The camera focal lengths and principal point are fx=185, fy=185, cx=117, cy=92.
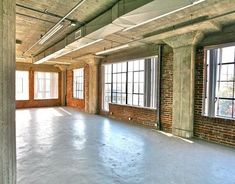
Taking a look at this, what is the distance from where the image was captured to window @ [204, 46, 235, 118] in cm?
470

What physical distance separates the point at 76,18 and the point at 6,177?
3830 millimetres

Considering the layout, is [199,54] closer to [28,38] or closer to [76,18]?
[76,18]

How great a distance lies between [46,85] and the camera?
13250 millimetres

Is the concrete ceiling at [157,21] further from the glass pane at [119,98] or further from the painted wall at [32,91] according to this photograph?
the painted wall at [32,91]

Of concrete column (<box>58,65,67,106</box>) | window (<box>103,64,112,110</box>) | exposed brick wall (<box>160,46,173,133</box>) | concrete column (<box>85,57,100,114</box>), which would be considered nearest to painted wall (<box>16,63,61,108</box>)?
concrete column (<box>58,65,67,106</box>)

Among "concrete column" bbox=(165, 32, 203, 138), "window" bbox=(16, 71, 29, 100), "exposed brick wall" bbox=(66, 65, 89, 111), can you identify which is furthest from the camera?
"window" bbox=(16, 71, 29, 100)

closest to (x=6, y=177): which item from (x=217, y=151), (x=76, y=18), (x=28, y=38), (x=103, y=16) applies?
(x=103, y=16)

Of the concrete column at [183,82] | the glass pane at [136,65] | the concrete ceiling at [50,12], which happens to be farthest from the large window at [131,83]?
the concrete ceiling at [50,12]

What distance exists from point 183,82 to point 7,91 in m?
4.73

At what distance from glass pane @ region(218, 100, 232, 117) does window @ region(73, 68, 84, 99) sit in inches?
324

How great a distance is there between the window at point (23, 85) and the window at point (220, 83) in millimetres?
10966

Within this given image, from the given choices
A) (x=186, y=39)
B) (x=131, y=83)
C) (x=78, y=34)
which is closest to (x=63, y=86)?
(x=131, y=83)

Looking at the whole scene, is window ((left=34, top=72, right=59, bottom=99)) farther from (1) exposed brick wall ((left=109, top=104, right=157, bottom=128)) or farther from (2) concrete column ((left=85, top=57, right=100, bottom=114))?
(1) exposed brick wall ((left=109, top=104, right=157, bottom=128))

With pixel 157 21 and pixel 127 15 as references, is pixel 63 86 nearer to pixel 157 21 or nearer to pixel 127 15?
pixel 157 21
